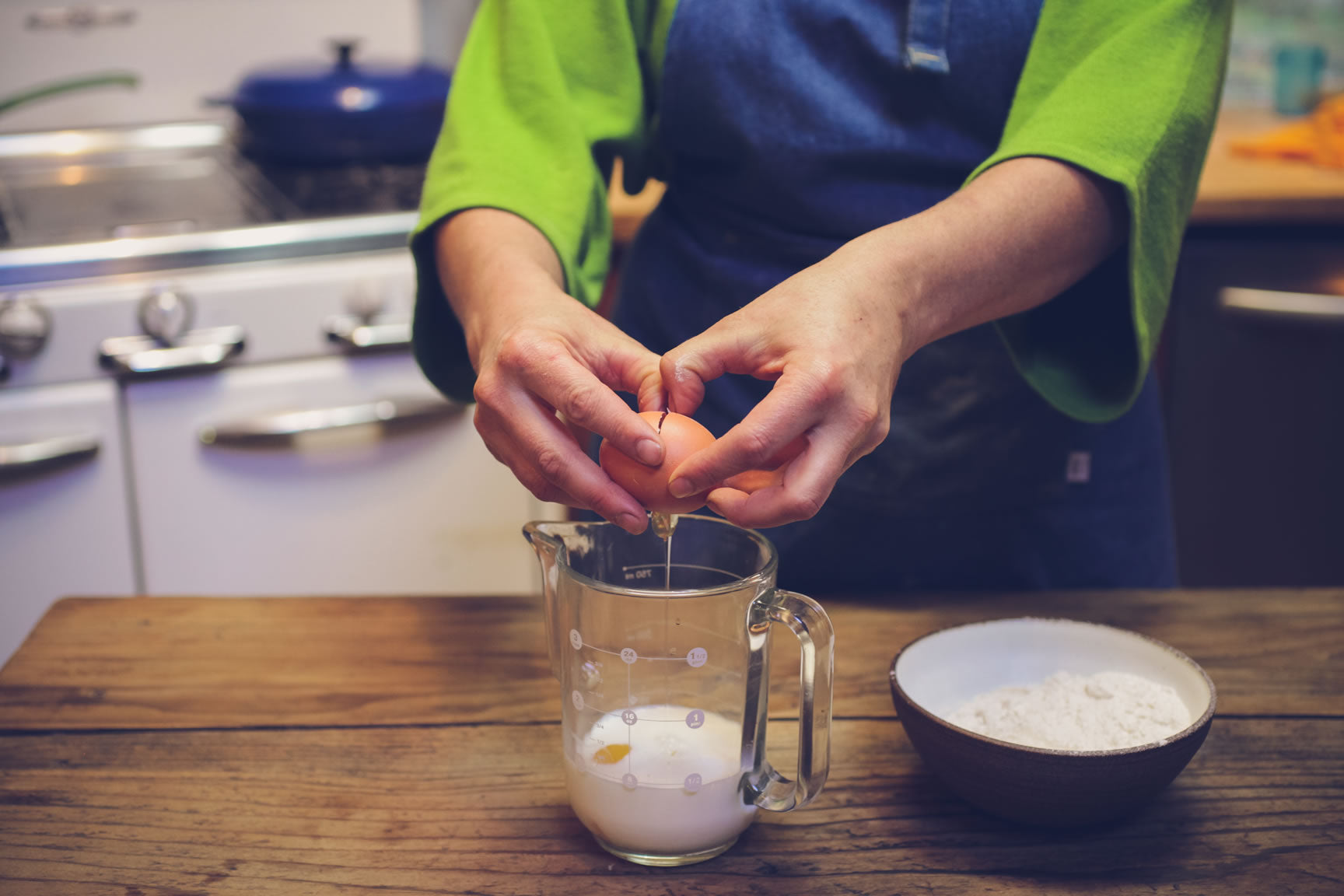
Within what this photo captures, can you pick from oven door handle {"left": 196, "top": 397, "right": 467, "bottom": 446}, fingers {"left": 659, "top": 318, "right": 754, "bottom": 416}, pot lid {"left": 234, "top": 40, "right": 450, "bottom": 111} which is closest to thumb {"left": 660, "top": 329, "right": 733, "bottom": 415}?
fingers {"left": 659, "top": 318, "right": 754, "bottom": 416}

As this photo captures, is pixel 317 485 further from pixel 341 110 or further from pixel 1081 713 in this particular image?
pixel 1081 713

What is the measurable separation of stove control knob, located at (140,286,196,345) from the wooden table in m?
0.59

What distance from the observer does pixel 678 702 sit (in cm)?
58

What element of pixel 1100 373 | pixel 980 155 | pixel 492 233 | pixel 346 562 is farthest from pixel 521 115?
pixel 346 562

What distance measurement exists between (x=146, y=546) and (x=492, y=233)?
3.05 ft

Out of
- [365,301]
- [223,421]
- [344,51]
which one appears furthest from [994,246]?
[344,51]

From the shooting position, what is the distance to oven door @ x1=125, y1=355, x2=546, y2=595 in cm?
144

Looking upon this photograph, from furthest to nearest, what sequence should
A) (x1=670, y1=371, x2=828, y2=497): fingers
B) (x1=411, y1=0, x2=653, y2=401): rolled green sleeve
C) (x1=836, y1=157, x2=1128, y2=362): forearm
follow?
(x1=411, y1=0, x2=653, y2=401): rolled green sleeve, (x1=836, y1=157, x2=1128, y2=362): forearm, (x1=670, y1=371, x2=828, y2=497): fingers

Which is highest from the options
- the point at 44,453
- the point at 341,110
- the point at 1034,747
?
the point at 341,110

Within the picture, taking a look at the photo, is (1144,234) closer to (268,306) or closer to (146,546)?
(268,306)

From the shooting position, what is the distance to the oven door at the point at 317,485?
1.44 metres

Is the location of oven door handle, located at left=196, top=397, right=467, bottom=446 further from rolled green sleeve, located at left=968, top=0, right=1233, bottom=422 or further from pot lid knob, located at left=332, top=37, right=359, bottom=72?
rolled green sleeve, located at left=968, top=0, right=1233, bottom=422

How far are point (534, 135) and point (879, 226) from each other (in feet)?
0.86

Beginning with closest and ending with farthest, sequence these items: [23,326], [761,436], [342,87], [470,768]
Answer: [761,436] → [470,768] → [23,326] → [342,87]
